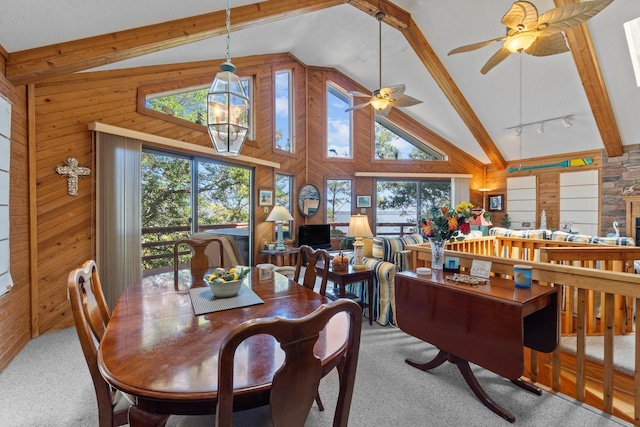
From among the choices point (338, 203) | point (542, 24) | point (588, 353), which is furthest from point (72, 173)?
point (338, 203)

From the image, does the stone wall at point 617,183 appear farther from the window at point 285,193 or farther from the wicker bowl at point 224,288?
the wicker bowl at point 224,288

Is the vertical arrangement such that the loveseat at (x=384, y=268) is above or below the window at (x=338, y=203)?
below

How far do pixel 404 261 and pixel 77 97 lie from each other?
4018 millimetres

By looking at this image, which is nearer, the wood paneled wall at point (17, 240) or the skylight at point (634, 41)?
the wood paneled wall at point (17, 240)

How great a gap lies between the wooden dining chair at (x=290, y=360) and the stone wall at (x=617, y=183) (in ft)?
24.5

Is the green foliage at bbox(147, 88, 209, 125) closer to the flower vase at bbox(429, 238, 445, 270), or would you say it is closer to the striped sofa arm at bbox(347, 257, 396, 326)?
the striped sofa arm at bbox(347, 257, 396, 326)

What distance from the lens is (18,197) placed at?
2.63 m

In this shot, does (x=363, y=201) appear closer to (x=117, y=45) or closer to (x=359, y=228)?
(x=359, y=228)

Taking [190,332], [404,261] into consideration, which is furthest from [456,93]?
[190,332]

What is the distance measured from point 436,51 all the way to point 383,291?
15.8 ft

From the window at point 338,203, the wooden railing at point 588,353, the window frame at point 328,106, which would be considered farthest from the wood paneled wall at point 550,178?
the wooden railing at point 588,353

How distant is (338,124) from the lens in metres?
7.38

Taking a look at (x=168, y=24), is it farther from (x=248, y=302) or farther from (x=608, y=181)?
(x=608, y=181)

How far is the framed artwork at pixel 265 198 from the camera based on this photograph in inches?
222
